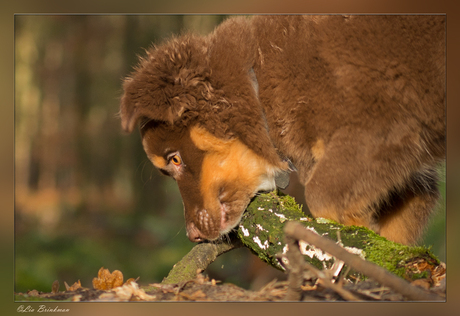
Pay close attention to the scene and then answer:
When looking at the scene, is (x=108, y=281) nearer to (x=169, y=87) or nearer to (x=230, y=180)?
(x=230, y=180)

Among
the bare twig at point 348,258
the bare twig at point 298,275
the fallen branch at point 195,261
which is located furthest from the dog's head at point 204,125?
the bare twig at point 348,258

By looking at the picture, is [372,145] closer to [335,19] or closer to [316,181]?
[316,181]

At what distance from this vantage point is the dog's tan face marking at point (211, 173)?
390 centimetres

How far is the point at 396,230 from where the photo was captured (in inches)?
165

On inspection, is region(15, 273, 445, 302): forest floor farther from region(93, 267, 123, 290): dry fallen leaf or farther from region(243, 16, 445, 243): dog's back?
region(243, 16, 445, 243): dog's back

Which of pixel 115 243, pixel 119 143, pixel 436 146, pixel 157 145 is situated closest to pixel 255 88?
pixel 157 145

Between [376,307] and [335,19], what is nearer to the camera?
[376,307]

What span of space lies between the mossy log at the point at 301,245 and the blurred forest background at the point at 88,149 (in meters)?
6.26

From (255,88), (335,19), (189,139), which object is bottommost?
(189,139)

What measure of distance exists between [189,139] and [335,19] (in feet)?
5.29

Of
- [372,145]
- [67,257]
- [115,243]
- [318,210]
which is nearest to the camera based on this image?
[372,145]

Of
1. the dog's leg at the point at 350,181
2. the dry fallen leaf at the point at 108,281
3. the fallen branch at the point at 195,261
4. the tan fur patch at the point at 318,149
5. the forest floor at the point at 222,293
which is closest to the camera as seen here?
the forest floor at the point at 222,293

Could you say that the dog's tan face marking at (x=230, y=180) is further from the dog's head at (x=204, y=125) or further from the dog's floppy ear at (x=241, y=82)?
the dog's floppy ear at (x=241, y=82)

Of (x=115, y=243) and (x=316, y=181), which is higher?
(x=316, y=181)
